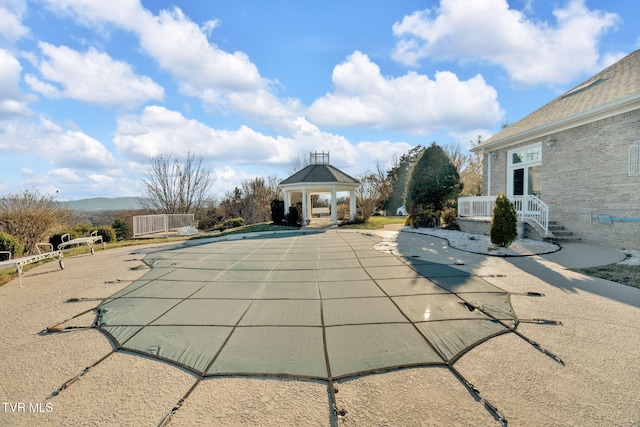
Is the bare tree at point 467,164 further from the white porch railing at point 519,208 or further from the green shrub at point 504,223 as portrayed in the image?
the green shrub at point 504,223

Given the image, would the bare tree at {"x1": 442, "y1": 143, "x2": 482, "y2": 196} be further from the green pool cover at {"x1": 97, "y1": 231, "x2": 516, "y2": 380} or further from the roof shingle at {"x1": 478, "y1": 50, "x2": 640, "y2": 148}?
the green pool cover at {"x1": 97, "y1": 231, "x2": 516, "y2": 380}

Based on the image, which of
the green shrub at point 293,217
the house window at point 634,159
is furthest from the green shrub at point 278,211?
the house window at point 634,159

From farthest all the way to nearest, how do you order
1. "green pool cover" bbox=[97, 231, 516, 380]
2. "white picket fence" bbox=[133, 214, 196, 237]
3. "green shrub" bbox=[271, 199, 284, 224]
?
1. "green shrub" bbox=[271, 199, 284, 224]
2. "white picket fence" bbox=[133, 214, 196, 237]
3. "green pool cover" bbox=[97, 231, 516, 380]

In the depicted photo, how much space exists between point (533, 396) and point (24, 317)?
605 cm

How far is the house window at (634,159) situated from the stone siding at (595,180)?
11cm

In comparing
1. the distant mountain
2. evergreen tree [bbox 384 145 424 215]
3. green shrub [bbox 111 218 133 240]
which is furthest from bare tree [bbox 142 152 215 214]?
evergreen tree [bbox 384 145 424 215]

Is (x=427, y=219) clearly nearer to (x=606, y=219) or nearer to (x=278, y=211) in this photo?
(x=606, y=219)

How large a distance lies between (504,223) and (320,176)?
1265 cm

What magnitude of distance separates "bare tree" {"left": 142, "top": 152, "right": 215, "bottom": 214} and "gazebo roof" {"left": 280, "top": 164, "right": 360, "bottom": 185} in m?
11.5

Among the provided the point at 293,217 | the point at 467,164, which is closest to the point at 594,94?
the point at 293,217

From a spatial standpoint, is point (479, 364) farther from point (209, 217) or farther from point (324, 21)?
point (209, 217)

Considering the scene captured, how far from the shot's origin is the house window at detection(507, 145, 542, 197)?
11.2 m

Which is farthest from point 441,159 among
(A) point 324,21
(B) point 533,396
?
(B) point 533,396

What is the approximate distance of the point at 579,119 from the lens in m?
9.21
